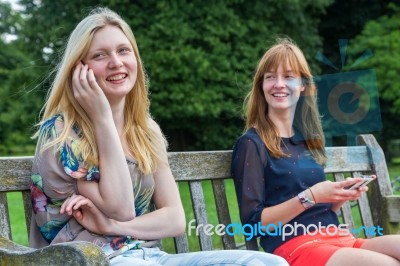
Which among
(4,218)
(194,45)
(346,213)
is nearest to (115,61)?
(4,218)

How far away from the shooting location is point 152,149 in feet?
9.64

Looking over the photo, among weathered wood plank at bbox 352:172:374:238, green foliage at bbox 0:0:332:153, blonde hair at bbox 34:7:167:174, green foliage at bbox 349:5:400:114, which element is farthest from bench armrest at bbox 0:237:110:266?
green foliage at bbox 0:0:332:153

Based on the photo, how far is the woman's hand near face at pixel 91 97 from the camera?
262cm

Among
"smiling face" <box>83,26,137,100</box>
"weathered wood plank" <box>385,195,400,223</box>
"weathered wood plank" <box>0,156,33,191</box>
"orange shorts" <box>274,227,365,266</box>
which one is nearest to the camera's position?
"weathered wood plank" <box>0,156,33,191</box>

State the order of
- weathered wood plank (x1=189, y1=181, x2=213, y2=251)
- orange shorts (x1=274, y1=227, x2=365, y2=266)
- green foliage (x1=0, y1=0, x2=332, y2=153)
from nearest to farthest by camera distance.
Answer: orange shorts (x1=274, y1=227, x2=365, y2=266)
weathered wood plank (x1=189, y1=181, x2=213, y2=251)
green foliage (x1=0, y1=0, x2=332, y2=153)

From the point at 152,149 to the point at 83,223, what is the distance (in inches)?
18.3

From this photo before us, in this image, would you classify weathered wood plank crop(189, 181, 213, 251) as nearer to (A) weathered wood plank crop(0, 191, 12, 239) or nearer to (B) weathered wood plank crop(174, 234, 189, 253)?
(B) weathered wood plank crop(174, 234, 189, 253)

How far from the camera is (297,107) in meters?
3.64

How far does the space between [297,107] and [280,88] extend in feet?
0.77

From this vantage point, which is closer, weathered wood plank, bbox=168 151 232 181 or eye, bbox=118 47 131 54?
eye, bbox=118 47 131 54

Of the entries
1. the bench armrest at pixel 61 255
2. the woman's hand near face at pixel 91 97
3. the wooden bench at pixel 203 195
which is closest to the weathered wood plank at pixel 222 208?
the wooden bench at pixel 203 195

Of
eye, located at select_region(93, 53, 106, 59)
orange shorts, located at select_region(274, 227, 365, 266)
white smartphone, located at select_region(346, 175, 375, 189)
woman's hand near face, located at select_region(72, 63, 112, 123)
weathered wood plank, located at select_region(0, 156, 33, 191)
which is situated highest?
eye, located at select_region(93, 53, 106, 59)

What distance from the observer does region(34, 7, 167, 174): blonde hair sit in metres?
2.66

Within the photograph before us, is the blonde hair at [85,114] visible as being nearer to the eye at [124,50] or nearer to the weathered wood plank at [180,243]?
the eye at [124,50]
